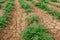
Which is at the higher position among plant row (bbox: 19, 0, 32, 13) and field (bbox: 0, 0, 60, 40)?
plant row (bbox: 19, 0, 32, 13)

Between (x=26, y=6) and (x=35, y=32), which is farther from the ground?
(x=26, y=6)

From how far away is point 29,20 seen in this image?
20.7 feet

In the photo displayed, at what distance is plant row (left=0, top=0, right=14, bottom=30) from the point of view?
19.8 ft

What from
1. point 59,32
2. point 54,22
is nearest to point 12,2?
point 54,22

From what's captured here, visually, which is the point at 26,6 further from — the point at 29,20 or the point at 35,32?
the point at 35,32

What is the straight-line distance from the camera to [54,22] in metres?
6.38

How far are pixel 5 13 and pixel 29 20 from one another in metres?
0.99

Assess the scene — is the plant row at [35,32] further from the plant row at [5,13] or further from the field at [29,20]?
the plant row at [5,13]

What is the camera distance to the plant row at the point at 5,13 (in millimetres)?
6023

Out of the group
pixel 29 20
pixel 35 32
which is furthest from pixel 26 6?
pixel 35 32

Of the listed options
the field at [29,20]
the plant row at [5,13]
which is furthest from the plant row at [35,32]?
the plant row at [5,13]

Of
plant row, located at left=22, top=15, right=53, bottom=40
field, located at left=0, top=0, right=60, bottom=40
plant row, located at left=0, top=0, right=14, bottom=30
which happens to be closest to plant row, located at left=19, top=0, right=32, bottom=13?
field, located at left=0, top=0, right=60, bottom=40

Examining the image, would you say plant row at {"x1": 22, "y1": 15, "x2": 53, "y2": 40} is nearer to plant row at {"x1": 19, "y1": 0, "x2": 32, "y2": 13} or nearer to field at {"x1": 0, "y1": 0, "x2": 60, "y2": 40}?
field at {"x1": 0, "y1": 0, "x2": 60, "y2": 40}

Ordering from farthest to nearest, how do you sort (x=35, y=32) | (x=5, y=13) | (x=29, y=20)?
(x=5, y=13), (x=29, y=20), (x=35, y=32)
